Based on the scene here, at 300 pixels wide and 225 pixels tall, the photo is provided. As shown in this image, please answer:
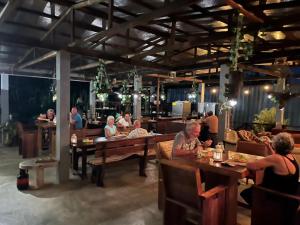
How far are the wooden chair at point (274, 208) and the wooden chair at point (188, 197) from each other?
0.39 metres

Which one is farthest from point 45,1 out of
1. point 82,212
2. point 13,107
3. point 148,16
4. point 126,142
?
point 13,107

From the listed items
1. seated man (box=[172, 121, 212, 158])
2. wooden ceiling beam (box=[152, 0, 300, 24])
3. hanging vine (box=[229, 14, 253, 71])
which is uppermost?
wooden ceiling beam (box=[152, 0, 300, 24])

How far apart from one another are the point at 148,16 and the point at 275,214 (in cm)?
310

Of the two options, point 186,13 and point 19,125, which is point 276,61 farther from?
point 19,125

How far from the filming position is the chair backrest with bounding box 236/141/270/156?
12.6ft

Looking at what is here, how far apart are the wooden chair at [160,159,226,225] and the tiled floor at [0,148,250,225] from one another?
0.53 metres

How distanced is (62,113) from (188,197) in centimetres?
328

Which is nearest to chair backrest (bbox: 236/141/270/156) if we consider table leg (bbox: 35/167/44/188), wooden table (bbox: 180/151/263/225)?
wooden table (bbox: 180/151/263/225)

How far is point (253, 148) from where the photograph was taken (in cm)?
396

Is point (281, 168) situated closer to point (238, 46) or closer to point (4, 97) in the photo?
point (238, 46)

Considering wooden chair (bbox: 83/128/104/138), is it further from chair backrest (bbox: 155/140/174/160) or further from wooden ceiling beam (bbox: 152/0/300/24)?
wooden ceiling beam (bbox: 152/0/300/24)

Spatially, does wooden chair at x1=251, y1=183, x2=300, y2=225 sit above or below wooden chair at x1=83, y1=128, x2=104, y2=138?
below

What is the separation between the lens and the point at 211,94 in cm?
1445

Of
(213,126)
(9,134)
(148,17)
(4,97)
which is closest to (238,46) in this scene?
(148,17)
